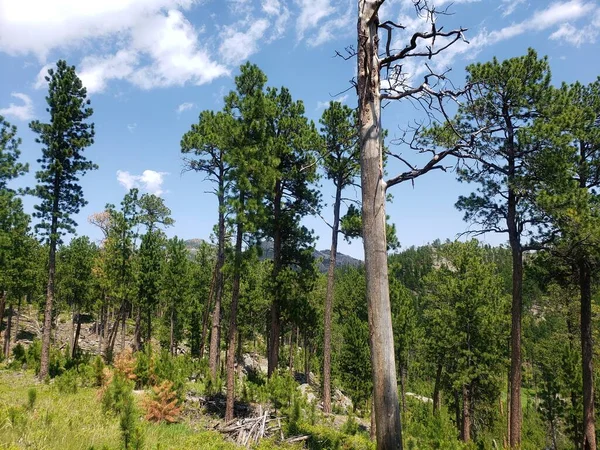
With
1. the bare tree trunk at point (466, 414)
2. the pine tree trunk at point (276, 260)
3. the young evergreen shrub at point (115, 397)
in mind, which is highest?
the pine tree trunk at point (276, 260)

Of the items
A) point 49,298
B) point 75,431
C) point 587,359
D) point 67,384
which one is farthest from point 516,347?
point 49,298

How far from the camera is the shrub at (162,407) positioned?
1108 cm

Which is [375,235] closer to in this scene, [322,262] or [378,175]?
[378,175]

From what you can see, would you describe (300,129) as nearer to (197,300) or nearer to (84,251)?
(84,251)

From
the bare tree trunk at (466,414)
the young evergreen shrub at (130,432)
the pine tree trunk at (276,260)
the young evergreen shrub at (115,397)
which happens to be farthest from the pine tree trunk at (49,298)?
the bare tree trunk at (466,414)

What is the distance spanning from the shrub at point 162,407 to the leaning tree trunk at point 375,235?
9.15m

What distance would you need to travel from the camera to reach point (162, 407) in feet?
36.7

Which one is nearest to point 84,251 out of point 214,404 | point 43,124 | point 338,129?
point 43,124

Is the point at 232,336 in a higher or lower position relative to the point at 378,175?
lower

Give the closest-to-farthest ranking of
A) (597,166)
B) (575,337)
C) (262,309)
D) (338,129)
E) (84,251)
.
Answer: (597,166) → (338,129) → (575,337) → (262,309) → (84,251)

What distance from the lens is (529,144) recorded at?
11.5m

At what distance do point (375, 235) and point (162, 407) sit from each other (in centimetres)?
1013

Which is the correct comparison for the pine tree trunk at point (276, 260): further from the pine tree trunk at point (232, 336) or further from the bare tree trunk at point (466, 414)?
the bare tree trunk at point (466, 414)

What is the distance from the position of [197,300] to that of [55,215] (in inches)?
784
